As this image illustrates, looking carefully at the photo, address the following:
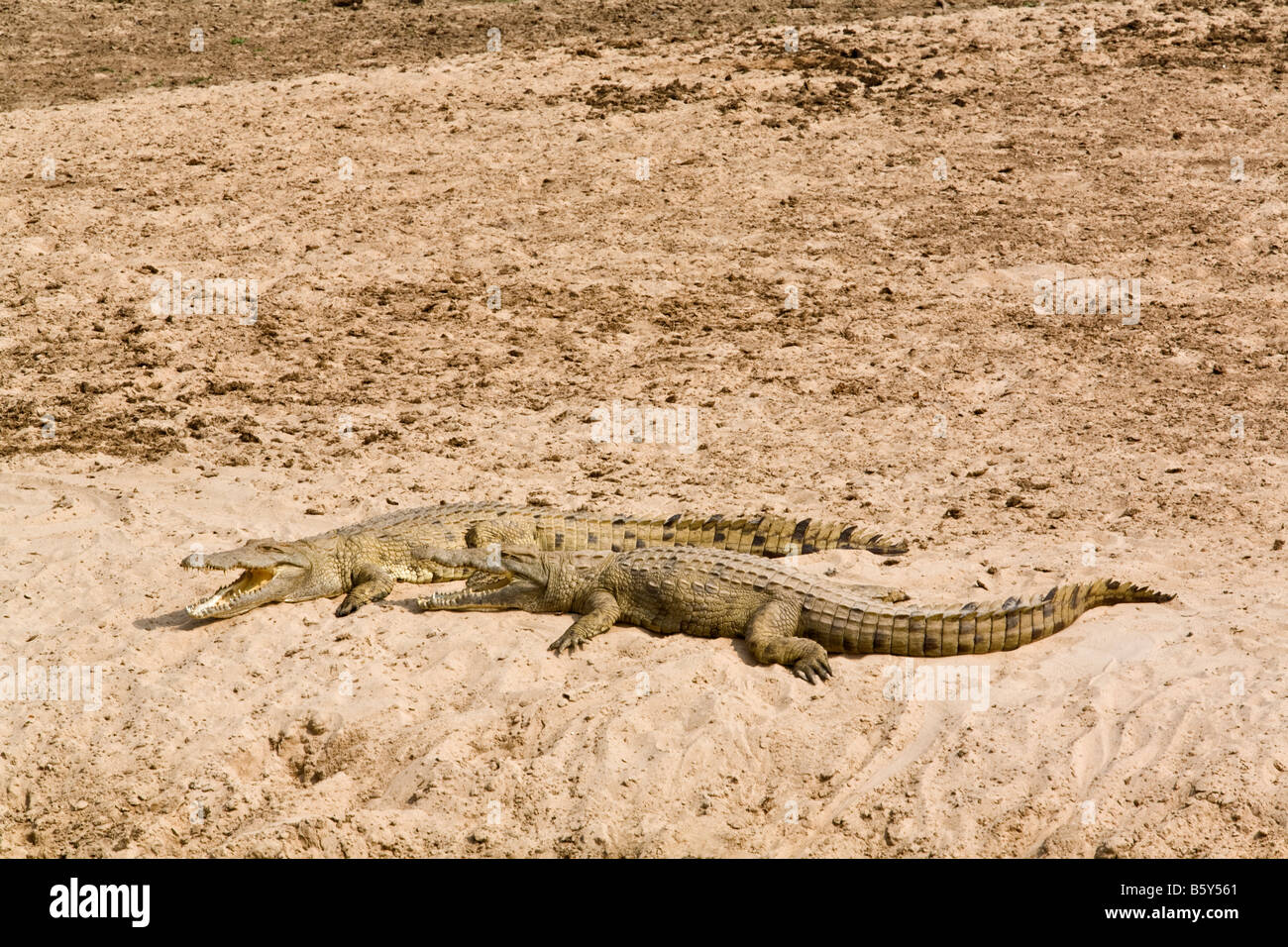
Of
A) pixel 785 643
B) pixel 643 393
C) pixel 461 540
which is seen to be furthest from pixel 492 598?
pixel 643 393

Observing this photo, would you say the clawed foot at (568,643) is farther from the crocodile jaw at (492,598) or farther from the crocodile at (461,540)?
the crocodile at (461,540)

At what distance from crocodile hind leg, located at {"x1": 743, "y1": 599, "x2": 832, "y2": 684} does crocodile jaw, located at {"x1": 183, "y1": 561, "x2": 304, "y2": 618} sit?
2.43 m

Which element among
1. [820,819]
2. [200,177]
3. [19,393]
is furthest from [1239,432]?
[200,177]

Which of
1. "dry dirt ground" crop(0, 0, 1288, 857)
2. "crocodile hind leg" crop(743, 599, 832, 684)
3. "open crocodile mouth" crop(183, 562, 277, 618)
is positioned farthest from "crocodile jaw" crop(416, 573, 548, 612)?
"crocodile hind leg" crop(743, 599, 832, 684)

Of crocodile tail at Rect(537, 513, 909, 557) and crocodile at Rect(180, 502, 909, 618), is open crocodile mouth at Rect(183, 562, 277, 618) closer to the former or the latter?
crocodile at Rect(180, 502, 909, 618)

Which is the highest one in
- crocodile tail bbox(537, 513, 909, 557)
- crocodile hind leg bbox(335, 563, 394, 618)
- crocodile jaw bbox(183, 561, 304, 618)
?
crocodile tail bbox(537, 513, 909, 557)

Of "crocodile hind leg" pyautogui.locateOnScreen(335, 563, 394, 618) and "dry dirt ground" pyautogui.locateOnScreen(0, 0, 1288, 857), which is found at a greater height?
"dry dirt ground" pyautogui.locateOnScreen(0, 0, 1288, 857)

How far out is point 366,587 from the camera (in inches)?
268

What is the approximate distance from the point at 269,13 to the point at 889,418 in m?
10.7

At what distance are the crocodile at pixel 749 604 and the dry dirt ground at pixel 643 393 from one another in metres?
0.14

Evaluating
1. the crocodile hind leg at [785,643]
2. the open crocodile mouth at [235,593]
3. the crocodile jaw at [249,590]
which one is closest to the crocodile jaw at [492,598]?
the crocodile jaw at [249,590]

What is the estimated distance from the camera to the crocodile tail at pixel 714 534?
701 centimetres

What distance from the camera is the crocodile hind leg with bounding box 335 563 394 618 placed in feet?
21.9

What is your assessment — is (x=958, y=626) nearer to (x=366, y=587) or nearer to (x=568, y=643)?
(x=568, y=643)
